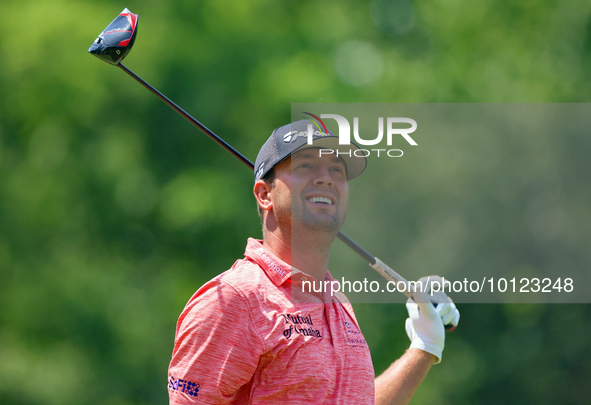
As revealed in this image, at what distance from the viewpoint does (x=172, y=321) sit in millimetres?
9297

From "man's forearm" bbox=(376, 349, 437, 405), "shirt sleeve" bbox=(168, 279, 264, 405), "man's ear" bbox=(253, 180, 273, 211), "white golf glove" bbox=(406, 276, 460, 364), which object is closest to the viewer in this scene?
"shirt sleeve" bbox=(168, 279, 264, 405)

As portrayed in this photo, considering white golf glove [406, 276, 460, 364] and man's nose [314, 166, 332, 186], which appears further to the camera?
white golf glove [406, 276, 460, 364]

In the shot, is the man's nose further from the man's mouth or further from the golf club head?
the golf club head

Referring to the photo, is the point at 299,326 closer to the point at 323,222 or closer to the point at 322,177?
the point at 323,222

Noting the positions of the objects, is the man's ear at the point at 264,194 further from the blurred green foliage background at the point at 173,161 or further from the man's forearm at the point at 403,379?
the blurred green foliage background at the point at 173,161

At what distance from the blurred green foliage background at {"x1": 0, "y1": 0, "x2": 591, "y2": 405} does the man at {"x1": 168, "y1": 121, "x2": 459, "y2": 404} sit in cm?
625

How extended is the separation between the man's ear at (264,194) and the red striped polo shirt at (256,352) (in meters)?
0.37

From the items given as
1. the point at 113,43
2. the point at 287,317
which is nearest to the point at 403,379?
the point at 287,317

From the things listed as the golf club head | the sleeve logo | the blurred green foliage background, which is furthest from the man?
the blurred green foliage background

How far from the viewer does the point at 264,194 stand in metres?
2.91

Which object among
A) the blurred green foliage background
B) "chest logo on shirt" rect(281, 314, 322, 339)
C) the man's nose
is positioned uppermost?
the blurred green foliage background

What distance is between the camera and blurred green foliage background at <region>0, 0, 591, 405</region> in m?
9.40

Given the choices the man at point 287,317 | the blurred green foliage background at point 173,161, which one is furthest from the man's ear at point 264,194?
the blurred green foliage background at point 173,161

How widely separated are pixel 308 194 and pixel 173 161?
730 centimetres
